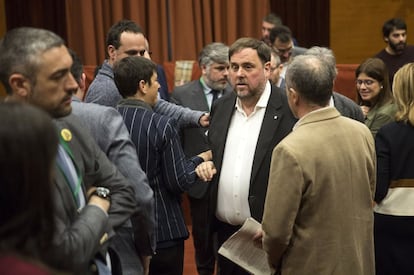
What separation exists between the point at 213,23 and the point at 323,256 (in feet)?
20.7

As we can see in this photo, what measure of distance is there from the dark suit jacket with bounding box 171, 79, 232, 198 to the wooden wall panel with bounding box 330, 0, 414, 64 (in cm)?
418

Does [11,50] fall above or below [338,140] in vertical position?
above

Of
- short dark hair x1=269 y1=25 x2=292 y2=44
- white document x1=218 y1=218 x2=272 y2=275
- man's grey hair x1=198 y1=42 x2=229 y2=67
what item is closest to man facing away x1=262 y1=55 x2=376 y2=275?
white document x1=218 y1=218 x2=272 y2=275

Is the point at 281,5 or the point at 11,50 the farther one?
the point at 281,5

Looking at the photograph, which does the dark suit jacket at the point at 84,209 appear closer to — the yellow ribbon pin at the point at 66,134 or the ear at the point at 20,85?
the yellow ribbon pin at the point at 66,134

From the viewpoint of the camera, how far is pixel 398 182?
345 centimetres

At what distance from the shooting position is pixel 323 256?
9.36 ft

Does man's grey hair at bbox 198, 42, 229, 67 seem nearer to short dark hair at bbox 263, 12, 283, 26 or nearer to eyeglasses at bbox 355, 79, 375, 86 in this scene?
eyeglasses at bbox 355, 79, 375, 86

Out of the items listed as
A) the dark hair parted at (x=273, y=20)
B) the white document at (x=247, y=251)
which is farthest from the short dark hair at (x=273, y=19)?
the white document at (x=247, y=251)

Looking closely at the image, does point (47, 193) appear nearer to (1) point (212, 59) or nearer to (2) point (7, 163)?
(2) point (7, 163)

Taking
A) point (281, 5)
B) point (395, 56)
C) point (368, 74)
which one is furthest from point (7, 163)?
point (281, 5)

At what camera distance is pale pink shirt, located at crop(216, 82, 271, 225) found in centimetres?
359

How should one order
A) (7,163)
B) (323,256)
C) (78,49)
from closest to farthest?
1. (7,163)
2. (323,256)
3. (78,49)

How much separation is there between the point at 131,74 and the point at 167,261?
0.95 metres
